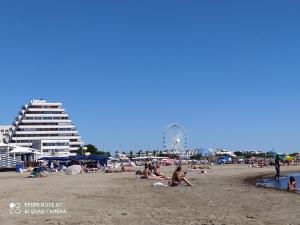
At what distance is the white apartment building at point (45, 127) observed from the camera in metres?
128

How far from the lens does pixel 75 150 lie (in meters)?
130

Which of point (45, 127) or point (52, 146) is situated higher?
point (45, 127)

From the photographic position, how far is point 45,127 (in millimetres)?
131500

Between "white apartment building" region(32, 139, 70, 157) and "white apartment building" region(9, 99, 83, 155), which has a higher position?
"white apartment building" region(9, 99, 83, 155)

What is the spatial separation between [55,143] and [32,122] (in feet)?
39.7

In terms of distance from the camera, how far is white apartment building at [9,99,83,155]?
128500 mm

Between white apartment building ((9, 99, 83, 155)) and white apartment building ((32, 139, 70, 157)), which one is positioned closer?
white apartment building ((32, 139, 70, 157))

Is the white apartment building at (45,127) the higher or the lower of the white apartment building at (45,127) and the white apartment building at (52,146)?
the higher

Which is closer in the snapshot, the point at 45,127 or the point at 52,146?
the point at 52,146

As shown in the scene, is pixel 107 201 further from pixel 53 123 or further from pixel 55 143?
pixel 53 123

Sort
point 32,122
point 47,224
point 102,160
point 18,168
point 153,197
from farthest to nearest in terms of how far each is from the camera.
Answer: point 32,122 → point 102,160 → point 18,168 → point 153,197 → point 47,224

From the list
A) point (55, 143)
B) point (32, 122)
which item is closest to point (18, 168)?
point (55, 143)

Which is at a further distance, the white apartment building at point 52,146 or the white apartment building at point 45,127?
the white apartment building at point 45,127

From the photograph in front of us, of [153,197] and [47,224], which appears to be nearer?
[47,224]
